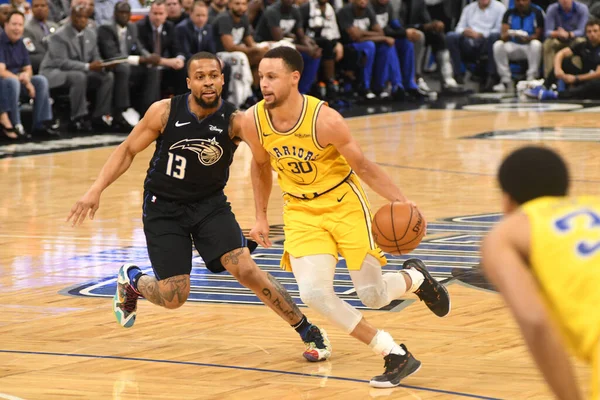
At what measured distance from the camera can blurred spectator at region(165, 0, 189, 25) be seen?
1742 cm

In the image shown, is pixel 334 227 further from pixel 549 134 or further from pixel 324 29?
pixel 324 29

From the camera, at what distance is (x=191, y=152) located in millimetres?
6004

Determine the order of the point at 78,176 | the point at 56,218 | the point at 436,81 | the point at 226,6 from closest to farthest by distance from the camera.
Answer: the point at 56,218 → the point at 78,176 → the point at 226,6 → the point at 436,81

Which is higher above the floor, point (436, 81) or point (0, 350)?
point (0, 350)

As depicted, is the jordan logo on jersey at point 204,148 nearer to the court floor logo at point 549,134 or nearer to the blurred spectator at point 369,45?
the court floor logo at point 549,134

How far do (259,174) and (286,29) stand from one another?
42.5 ft

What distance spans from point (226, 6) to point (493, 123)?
438cm

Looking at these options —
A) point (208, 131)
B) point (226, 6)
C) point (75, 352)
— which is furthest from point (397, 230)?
point (226, 6)

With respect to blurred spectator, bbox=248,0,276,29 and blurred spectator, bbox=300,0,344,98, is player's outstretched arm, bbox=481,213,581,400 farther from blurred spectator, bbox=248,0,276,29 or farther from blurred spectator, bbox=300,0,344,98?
blurred spectator, bbox=300,0,344,98

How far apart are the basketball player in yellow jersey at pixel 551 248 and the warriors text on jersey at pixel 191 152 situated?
10.6 feet

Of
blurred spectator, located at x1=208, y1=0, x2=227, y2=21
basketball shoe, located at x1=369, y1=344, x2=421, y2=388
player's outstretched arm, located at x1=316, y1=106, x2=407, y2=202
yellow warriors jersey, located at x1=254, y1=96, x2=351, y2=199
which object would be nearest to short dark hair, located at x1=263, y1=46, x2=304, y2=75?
yellow warriors jersey, located at x1=254, y1=96, x2=351, y2=199

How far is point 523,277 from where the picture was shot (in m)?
2.75

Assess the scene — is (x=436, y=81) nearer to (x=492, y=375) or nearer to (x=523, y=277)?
(x=492, y=375)

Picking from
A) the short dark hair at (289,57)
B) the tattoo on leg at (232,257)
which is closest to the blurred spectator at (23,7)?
the tattoo on leg at (232,257)
